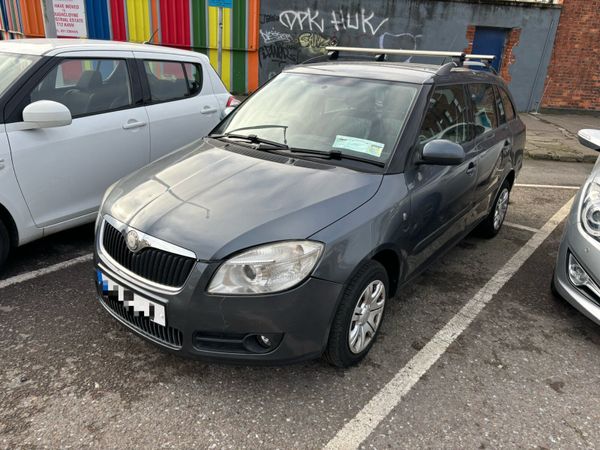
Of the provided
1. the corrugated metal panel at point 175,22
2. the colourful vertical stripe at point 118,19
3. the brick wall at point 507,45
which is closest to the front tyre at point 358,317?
the corrugated metal panel at point 175,22

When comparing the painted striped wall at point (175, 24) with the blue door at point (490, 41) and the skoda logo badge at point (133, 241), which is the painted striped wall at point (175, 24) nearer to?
the blue door at point (490, 41)

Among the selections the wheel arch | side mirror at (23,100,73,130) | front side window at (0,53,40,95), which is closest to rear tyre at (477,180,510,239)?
side mirror at (23,100,73,130)

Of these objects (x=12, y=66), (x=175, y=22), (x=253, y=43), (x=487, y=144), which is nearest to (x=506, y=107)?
(x=487, y=144)

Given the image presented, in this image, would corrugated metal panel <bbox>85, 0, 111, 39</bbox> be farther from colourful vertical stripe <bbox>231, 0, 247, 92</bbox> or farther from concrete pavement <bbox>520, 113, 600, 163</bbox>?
concrete pavement <bbox>520, 113, 600, 163</bbox>

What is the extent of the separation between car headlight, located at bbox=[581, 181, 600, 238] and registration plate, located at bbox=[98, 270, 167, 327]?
277 centimetres

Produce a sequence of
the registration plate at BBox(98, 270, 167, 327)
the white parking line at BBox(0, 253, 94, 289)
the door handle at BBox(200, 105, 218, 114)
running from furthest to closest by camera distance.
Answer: the door handle at BBox(200, 105, 218, 114) → the white parking line at BBox(0, 253, 94, 289) → the registration plate at BBox(98, 270, 167, 327)

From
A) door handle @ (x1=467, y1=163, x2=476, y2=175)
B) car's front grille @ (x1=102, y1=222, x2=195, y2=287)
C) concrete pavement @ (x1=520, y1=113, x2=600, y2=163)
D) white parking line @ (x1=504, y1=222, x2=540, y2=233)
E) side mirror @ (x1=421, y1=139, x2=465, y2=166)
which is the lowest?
concrete pavement @ (x1=520, y1=113, x2=600, y2=163)

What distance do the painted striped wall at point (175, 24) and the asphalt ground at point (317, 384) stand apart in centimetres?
903

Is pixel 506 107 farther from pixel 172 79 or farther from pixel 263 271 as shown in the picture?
pixel 263 271

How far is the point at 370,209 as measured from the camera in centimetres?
261

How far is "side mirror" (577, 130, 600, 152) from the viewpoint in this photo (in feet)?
12.5

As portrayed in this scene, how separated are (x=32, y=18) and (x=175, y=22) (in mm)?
3352

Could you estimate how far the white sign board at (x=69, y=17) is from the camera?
6.53 m

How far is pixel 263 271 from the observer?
2279 millimetres
